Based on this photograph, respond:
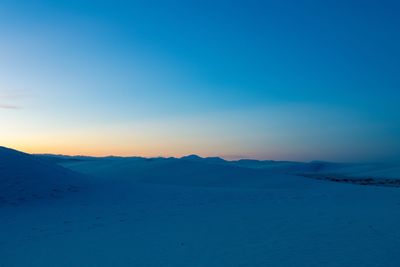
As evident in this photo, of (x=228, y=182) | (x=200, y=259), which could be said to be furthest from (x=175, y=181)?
(x=200, y=259)

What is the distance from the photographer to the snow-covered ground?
8688 millimetres

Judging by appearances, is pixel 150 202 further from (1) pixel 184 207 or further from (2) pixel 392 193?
(2) pixel 392 193

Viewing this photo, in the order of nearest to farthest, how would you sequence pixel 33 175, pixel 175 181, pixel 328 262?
pixel 328 262
pixel 33 175
pixel 175 181

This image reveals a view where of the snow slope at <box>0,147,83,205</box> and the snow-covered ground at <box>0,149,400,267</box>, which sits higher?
the snow slope at <box>0,147,83,205</box>

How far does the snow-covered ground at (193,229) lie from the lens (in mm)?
8688

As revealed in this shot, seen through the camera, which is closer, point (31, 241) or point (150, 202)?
point (31, 241)

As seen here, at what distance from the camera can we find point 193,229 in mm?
11711

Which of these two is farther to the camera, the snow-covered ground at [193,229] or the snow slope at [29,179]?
the snow slope at [29,179]

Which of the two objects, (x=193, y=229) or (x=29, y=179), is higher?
(x=29, y=179)

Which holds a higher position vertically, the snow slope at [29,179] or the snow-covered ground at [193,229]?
the snow slope at [29,179]

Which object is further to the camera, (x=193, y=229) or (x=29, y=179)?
(x=29, y=179)

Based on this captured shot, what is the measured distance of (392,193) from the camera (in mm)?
21297

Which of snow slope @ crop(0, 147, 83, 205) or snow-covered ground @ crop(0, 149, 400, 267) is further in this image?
snow slope @ crop(0, 147, 83, 205)

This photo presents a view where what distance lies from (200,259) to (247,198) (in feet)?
33.9
